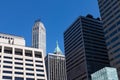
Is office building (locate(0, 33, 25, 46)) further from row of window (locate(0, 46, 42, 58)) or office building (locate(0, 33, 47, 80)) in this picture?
row of window (locate(0, 46, 42, 58))

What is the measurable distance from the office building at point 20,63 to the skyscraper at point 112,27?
43403 millimetres

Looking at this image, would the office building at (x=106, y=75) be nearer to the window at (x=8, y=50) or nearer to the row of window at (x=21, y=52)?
the row of window at (x=21, y=52)

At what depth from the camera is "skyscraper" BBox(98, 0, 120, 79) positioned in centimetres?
15600

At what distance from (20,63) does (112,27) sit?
6206 centimetres

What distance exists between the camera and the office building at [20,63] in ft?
432

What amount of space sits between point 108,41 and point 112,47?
7008 mm

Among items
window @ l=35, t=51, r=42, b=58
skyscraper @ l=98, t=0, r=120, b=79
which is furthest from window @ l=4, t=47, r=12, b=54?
skyscraper @ l=98, t=0, r=120, b=79

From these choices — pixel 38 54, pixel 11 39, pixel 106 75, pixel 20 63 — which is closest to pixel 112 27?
pixel 38 54

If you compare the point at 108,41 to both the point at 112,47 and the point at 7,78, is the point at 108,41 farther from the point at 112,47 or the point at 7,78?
the point at 7,78

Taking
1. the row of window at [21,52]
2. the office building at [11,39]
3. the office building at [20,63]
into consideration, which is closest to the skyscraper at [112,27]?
the office building at [20,63]

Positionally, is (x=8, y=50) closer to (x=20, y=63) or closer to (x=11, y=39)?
(x=20, y=63)

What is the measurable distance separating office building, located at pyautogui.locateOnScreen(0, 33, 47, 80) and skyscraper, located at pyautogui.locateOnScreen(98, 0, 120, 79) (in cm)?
4340

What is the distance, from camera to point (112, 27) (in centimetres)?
16362

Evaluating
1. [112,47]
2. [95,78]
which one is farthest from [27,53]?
[112,47]
